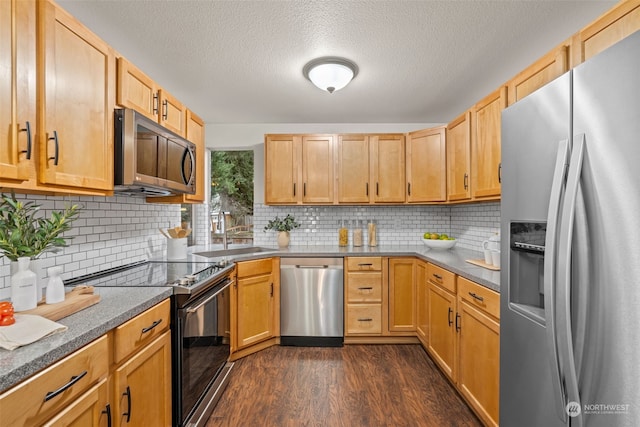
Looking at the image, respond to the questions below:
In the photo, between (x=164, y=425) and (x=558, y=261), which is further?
(x=164, y=425)

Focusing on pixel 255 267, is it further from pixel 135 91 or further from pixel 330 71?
pixel 330 71

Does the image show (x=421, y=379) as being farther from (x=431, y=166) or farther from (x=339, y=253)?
(x=431, y=166)

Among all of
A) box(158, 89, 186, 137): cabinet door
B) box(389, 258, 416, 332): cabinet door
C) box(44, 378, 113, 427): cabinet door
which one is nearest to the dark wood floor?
box(389, 258, 416, 332): cabinet door

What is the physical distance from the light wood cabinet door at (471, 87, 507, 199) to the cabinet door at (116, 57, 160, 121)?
2.34 meters

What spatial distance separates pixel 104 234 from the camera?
6.93 feet

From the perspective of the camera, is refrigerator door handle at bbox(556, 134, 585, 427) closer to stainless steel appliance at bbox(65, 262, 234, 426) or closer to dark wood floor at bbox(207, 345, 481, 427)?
dark wood floor at bbox(207, 345, 481, 427)

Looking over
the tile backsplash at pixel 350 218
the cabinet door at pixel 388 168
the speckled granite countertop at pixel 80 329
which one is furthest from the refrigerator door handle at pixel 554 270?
the tile backsplash at pixel 350 218

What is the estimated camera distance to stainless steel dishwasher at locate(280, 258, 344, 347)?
10.1ft

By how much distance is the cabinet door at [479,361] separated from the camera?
1692 mm

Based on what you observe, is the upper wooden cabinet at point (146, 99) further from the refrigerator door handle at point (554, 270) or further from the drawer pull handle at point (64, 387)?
the refrigerator door handle at point (554, 270)

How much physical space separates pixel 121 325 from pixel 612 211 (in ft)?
5.68

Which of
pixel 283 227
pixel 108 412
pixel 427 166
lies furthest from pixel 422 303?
pixel 108 412

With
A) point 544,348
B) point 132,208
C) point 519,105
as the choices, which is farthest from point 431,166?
point 132,208

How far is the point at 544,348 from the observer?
1.16 meters
